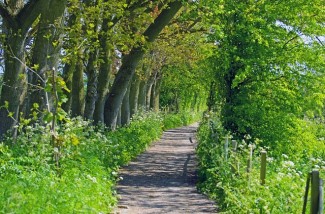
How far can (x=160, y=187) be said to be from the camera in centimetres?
1566

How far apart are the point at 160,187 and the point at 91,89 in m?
7.66

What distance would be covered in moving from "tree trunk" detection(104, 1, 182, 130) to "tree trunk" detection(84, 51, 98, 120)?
84cm

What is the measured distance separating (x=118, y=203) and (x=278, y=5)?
841 centimetres

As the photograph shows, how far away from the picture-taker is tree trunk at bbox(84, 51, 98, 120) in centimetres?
2212

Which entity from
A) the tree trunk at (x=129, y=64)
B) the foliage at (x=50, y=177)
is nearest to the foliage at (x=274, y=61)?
the tree trunk at (x=129, y=64)

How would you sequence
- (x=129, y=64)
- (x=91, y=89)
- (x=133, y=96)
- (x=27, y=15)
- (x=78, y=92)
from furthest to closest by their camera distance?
1. (x=133, y=96)
2. (x=78, y=92)
3. (x=91, y=89)
4. (x=129, y=64)
5. (x=27, y=15)

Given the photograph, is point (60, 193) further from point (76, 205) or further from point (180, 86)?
point (180, 86)

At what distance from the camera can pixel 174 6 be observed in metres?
20.4

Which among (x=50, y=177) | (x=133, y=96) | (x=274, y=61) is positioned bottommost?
(x=50, y=177)

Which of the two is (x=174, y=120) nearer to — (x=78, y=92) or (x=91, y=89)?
(x=78, y=92)

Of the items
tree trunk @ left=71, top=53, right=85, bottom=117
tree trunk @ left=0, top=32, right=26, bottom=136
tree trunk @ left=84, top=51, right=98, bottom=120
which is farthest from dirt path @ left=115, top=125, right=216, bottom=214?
tree trunk @ left=0, top=32, right=26, bottom=136

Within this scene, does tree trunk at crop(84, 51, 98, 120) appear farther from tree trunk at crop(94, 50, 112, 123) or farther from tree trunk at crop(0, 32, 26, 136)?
tree trunk at crop(0, 32, 26, 136)

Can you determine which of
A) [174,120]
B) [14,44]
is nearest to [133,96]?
[174,120]

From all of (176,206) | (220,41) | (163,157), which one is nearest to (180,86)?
(163,157)
